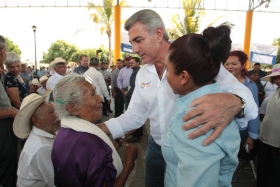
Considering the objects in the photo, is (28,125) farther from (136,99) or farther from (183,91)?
(183,91)

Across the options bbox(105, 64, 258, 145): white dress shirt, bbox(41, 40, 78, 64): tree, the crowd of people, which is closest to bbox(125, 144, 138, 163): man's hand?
the crowd of people

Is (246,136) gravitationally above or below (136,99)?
below

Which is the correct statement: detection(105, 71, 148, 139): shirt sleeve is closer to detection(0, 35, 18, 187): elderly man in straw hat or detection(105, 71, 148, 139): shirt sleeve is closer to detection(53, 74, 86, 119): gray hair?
detection(53, 74, 86, 119): gray hair

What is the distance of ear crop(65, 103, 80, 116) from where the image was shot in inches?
61.7

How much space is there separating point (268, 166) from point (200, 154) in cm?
266

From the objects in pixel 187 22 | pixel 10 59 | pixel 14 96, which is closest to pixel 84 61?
pixel 10 59

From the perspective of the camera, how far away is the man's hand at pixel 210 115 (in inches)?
39.2

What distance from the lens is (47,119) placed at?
1955 mm

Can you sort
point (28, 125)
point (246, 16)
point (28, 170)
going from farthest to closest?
point (246, 16) < point (28, 125) < point (28, 170)

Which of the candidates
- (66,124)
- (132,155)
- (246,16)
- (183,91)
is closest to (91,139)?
(66,124)

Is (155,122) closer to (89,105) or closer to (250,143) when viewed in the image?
(89,105)

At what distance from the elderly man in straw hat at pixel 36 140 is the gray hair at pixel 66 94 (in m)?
0.44

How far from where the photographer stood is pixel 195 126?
1.01 meters

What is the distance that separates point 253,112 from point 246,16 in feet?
50.7
